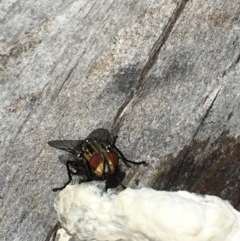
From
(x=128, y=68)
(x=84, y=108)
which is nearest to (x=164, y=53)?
(x=128, y=68)

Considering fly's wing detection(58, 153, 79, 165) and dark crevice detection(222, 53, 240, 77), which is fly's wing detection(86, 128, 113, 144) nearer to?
fly's wing detection(58, 153, 79, 165)

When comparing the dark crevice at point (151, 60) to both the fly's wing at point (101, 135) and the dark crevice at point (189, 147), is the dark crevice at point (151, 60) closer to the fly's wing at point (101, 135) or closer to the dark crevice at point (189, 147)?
the fly's wing at point (101, 135)

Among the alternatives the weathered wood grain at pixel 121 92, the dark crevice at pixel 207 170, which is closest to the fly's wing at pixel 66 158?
the weathered wood grain at pixel 121 92

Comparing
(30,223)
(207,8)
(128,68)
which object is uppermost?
(207,8)

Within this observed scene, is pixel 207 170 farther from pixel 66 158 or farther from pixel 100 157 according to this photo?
pixel 66 158

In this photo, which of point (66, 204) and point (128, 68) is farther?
point (128, 68)

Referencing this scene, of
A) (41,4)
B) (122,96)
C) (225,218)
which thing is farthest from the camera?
(41,4)

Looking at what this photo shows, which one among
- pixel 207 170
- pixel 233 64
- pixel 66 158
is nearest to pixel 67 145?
pixel 66 158

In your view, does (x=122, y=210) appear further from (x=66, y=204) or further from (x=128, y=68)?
(x=128, y=68)
